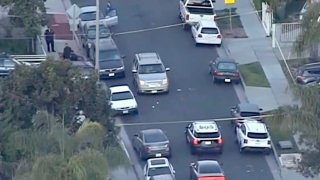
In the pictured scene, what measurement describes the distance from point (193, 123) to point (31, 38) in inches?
455

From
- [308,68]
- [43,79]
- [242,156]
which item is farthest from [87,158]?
[308,68]

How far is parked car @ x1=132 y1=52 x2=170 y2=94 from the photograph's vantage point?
75562 mm

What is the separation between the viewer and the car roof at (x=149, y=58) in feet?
252

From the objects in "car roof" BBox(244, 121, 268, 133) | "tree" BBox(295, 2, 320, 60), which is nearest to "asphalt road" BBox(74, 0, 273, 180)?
"car roof" BBox(244, 121, 268, 133)

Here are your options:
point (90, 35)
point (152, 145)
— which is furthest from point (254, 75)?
point (152, 145)

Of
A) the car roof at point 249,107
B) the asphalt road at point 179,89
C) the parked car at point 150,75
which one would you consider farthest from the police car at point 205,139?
the parked car at point 150,75

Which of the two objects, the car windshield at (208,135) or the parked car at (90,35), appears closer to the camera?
the car windshield at (208,135)

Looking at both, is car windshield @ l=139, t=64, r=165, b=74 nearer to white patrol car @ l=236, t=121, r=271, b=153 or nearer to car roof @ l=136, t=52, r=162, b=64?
car roof @ l=136, t=52, r=162, b=64

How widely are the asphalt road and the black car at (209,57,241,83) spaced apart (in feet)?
1.36

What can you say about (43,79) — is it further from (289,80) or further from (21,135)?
(289,80)

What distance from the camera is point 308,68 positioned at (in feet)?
250

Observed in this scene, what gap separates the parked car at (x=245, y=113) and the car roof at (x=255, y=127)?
2.93 ft

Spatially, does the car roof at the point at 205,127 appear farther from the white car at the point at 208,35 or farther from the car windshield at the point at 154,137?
the white car at the point at 208,35

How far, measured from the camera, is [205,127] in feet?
229
